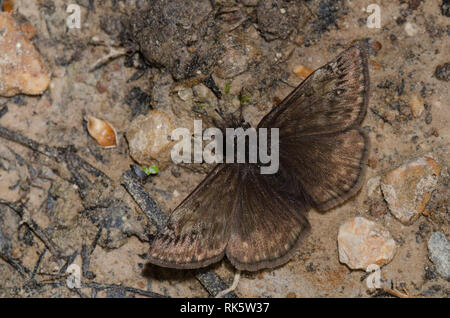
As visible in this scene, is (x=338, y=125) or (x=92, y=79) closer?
(x=338, y=125)

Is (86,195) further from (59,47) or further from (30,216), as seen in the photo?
(59,47)

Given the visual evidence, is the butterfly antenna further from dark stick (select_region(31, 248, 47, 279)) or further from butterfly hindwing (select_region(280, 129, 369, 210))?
dark stick (select_region(31, 248, 47, 279))

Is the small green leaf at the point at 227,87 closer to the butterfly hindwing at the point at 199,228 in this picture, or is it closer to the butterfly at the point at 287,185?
the butterfly at the point at 287,185

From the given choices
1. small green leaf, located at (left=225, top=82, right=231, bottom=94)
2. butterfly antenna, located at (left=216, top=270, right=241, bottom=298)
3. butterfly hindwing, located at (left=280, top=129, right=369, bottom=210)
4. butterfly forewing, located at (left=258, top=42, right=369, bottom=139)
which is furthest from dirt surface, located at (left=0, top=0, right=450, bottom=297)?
butterfly forewing, located at (left=258, top=42, right=369, bottom=139)

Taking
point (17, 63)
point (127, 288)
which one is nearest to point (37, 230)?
point (127, 288)

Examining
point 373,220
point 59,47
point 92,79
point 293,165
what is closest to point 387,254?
Answer: point 373,220

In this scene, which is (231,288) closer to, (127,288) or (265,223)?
(265,223)
